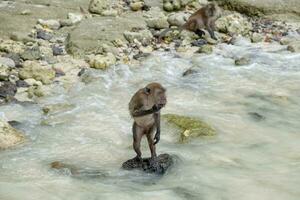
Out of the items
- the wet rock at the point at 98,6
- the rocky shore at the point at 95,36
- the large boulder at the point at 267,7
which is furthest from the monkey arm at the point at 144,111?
the large boulder at the point at 267,7

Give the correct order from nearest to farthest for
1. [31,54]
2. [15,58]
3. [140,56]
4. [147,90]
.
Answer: [147,90] → [15,58] → [31,54] → [140,56]

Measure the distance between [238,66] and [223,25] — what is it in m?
2.49

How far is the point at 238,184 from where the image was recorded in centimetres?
667

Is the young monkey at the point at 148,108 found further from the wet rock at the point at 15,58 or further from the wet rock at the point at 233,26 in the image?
the wet rock at the point at 233,26

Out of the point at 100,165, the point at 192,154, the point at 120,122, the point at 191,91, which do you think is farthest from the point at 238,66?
the point at 100,165

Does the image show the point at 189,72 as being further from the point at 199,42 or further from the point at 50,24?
the point at 50,24

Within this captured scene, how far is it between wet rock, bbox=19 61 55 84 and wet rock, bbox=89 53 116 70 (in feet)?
2.98

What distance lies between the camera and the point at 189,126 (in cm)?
850

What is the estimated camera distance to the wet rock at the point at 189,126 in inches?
326

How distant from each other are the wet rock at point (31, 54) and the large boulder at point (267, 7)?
6170 mm

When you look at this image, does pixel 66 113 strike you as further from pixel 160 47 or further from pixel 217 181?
pixel 160 47

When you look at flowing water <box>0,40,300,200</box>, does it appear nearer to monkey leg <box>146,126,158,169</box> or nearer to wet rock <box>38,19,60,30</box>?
monkey leg <box>146,126,158,169</box>

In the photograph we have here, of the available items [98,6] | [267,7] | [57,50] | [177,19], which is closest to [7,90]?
[57,50]

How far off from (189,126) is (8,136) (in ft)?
8.38
